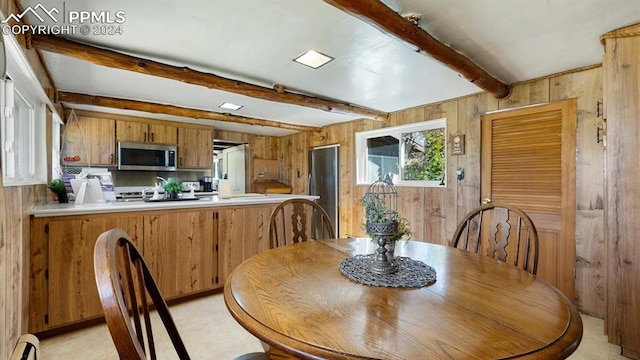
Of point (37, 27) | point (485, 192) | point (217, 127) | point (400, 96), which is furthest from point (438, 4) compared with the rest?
point (217, 127)

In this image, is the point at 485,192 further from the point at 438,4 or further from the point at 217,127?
the point at 217,127

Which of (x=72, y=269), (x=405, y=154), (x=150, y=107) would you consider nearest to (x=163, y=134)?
(x=150, y=107)

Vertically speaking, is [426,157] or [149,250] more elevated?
[426,157]

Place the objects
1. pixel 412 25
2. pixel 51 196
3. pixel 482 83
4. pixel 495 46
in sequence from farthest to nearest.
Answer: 1. pixel 51 196
2. pixel 482 83
3. pixel 495 46
4. pixel 412 25

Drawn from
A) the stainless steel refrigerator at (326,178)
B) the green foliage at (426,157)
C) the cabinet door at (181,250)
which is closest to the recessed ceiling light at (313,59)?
the cabinet door at (181,250)

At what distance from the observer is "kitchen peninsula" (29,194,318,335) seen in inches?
80.5

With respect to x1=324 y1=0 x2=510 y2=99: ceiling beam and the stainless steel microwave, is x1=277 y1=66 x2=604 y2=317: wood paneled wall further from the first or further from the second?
the stainless steel microwave

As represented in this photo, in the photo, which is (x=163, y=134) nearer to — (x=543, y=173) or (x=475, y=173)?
(x=475, y=173)

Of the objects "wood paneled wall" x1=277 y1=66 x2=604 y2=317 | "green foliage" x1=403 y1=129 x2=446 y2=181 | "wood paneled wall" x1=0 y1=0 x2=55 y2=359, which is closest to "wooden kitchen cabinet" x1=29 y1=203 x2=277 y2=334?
"wood paneled wall" x1=0 y1=0 x2=55 y2=359

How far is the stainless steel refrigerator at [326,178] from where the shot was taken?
5.09 m

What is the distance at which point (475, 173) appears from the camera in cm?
322

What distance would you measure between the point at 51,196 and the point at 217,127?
2.80m

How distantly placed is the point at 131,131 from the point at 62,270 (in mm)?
2875

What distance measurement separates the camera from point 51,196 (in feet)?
9.79
